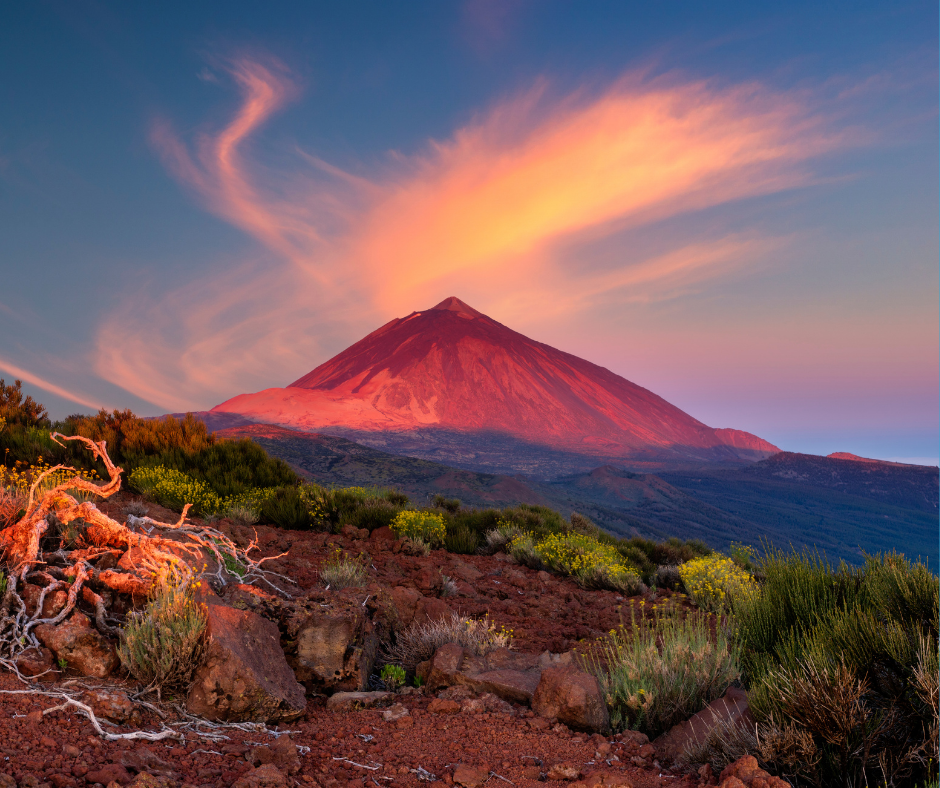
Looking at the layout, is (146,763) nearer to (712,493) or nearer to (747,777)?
(747,777)

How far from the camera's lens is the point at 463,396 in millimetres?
157500

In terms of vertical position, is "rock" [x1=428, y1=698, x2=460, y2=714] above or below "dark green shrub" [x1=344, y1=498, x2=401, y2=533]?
below

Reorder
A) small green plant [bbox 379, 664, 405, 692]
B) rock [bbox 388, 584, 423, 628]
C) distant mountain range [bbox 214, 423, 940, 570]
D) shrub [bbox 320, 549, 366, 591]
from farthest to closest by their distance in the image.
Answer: distant mountain range [bbox 214, 423, 940, 570], shrub [bbox 320, 549, 366, 591], rock [bbox 388, 584, 423, 628], small green plant [bbox 379, 664, 405, 692]

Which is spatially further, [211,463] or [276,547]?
[211,463]

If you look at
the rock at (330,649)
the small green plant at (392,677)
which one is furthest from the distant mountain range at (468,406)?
the rock at (330,649)

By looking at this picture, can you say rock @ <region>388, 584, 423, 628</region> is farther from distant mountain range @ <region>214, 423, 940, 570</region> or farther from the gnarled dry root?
distant mountain range @ <region>214, 423, 940, 570</region>

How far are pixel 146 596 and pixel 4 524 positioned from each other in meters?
1.67

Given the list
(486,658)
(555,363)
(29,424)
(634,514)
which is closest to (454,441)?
(634,514)

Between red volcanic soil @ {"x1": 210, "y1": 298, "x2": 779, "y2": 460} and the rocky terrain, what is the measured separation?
127 metres

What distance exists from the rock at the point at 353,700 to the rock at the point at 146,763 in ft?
4.79

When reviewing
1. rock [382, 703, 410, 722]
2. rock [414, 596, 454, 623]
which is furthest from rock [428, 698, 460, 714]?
rock [414, 596, 454, 623]

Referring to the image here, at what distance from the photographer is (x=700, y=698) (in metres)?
4.25

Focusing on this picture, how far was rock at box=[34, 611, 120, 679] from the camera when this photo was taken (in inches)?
146

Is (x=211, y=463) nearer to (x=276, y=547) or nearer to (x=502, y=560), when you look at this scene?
(x=276, y=547)
